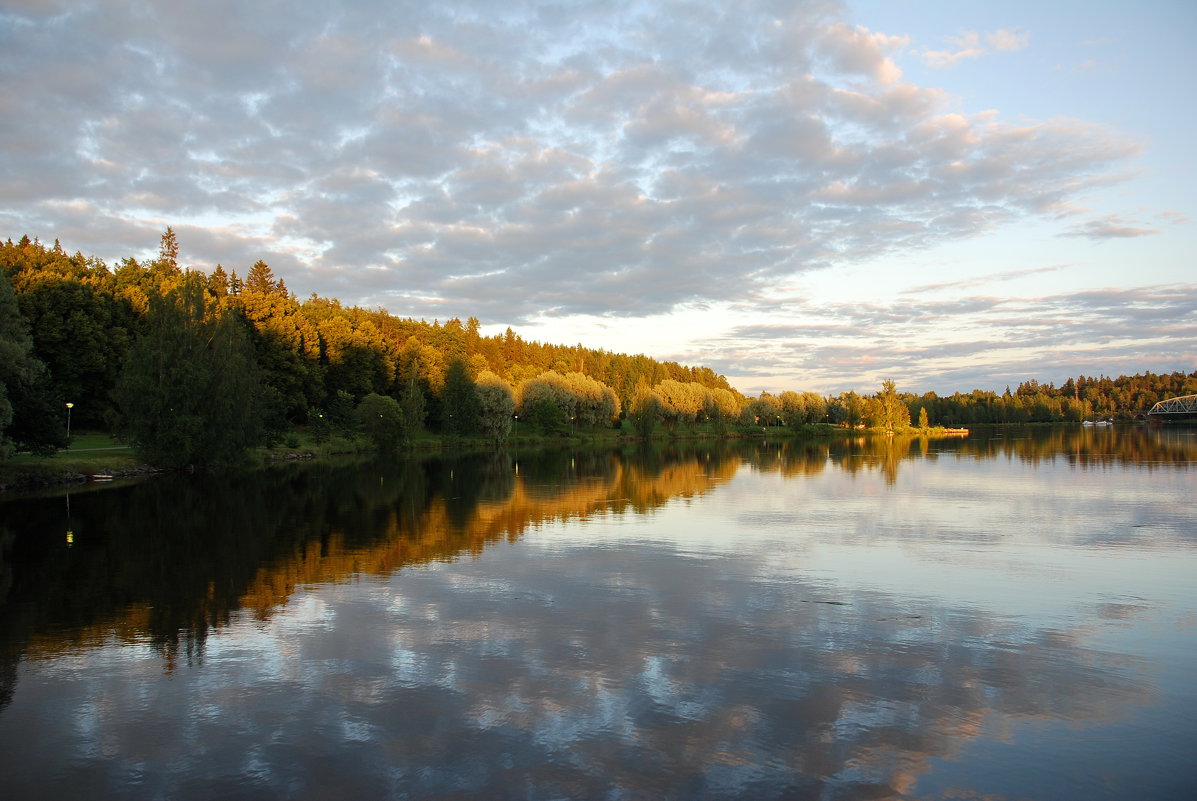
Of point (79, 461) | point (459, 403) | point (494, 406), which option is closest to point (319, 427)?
point (459, 403)

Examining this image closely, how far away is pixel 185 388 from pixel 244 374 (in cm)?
627

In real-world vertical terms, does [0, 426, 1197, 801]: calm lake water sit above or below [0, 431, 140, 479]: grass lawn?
below

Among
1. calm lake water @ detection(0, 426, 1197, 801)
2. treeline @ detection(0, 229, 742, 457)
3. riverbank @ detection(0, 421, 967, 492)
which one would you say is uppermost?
treeline @ detection(0, 229, 742, 457)

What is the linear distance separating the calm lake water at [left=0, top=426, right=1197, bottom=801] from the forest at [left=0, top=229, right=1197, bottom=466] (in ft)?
84.6

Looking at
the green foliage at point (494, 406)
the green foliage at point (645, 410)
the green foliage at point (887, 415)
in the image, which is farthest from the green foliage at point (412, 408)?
the green foliage at point (887, 415)

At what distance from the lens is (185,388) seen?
167 feet

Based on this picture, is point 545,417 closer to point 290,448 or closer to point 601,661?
point 290,448

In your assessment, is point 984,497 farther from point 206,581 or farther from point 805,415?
point 805,415

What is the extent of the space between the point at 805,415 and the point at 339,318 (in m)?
111

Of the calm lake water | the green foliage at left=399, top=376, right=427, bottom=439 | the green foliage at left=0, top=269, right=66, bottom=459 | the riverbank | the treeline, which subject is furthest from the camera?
the green foliage at left=399, top=376, right=427, bottom=439

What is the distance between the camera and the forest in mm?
50656

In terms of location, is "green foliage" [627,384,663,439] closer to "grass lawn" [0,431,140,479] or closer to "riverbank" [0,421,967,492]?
"riverbank" [0,421,967,492]

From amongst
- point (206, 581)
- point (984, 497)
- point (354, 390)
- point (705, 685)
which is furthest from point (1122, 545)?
point (354, 390)

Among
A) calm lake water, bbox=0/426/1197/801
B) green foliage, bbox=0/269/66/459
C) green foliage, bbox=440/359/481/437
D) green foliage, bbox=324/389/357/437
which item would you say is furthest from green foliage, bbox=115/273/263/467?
green foliage, bbox=440/359/481/437
